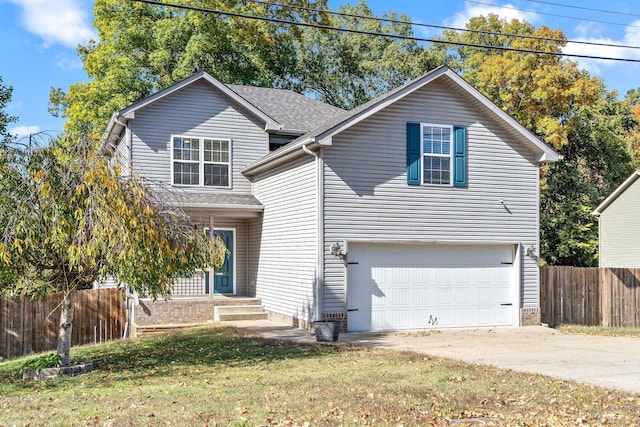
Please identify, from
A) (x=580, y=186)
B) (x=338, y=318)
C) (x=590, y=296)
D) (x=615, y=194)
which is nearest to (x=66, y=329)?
(x=338, y=318)

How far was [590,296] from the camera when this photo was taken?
20.9 m

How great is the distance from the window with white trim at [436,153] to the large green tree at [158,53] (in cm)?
1421

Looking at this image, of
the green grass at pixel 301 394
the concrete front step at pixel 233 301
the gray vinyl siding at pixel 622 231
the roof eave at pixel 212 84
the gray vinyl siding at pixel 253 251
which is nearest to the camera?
the green grass at pixel 301 394

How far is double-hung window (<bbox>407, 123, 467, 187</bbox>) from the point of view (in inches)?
675

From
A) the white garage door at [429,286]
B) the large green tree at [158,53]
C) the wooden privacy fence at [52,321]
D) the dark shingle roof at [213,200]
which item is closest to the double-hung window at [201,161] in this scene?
the dark shingle roof at [213,200]

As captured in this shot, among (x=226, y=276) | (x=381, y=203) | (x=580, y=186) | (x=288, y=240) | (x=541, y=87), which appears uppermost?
(x=541, y=87)

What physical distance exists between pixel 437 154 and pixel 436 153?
0.12 ft

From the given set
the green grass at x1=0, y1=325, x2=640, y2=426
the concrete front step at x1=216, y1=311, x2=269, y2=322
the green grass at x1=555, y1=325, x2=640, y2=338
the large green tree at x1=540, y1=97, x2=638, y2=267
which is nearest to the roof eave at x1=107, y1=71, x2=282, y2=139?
the concrete front step at x1=216, y1=311, x2=269, y2=322

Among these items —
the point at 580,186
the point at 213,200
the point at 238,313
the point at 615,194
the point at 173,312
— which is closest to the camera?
the point at 173,312

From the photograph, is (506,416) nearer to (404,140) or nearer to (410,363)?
(410,363)

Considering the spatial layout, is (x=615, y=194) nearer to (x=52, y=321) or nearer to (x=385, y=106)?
(x=385, y=106)

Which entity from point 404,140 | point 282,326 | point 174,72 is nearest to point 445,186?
point 404,140

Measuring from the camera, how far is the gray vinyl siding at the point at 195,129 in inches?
782

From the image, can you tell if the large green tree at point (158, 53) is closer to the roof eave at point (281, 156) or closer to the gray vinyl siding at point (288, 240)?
the roof eave at point (281, 156)
